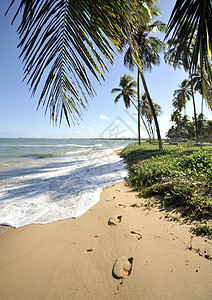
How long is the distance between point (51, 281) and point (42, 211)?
194 cm

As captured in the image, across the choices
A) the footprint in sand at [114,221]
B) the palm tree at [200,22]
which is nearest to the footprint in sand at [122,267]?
the footprint in sand at [114,221]

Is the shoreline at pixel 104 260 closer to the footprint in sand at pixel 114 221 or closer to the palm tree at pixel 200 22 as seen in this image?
the footprint in sand at pixel 114 221

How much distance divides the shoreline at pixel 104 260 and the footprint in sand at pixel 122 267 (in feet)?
0.12

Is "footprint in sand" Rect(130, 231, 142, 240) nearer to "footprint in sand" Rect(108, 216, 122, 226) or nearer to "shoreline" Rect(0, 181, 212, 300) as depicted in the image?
"shoreline" Rect(0, 181, 212, 300)

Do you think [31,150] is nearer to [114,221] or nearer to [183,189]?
[114,221]

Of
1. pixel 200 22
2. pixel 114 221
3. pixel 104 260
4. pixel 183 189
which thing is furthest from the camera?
pixel 183 189

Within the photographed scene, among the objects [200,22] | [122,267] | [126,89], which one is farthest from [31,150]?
[200,22]

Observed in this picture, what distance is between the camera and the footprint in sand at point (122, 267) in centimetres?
156

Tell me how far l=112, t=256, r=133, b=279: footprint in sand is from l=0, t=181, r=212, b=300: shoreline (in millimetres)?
37

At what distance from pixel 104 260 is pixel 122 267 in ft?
0.76

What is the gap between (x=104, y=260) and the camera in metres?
1.77

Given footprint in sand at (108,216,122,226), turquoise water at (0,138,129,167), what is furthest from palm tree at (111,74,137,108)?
footprint in sand at (108,216,122,226)

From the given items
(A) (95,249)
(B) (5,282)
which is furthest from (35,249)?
(A) (95,249)

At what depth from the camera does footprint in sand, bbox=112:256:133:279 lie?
1.56m
